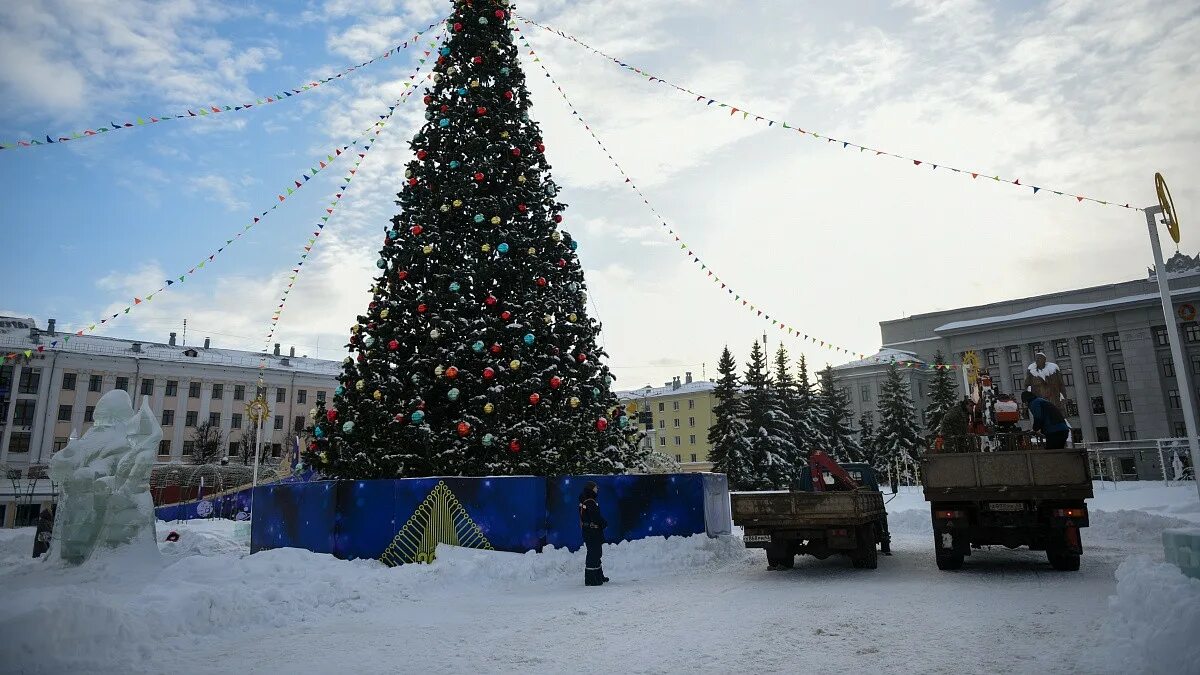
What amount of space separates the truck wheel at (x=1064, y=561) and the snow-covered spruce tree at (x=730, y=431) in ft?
121

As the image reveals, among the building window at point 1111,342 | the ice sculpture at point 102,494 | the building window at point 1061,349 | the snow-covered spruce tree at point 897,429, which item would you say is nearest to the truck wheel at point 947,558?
the ice sculpture at point 102,494

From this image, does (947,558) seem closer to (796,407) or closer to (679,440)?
(796,407)

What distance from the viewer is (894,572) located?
11.8m

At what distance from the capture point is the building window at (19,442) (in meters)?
55.6

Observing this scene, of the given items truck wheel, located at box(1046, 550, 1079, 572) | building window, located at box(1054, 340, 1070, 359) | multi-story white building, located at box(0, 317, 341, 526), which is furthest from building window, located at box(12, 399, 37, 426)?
building window, located at box(1054, 340, 1070, 359)

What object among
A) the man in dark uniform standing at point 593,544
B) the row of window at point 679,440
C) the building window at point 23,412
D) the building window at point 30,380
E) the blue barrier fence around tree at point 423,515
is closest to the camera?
the man in dark uniform standing at point 593,544

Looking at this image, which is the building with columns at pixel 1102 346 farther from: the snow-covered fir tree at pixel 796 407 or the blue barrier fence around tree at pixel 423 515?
the blue barrier fence around tree at pixel 423 515

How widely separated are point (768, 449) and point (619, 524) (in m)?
36.1

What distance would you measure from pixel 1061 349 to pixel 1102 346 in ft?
11.7

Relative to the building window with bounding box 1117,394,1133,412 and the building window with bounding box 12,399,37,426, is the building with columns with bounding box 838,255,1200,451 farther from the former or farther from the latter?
the building window with bounding box 12,399,37,426

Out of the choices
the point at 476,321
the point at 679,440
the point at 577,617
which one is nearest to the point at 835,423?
the point at 679,440

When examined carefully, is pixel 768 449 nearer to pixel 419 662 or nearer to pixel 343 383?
pixel 343 383

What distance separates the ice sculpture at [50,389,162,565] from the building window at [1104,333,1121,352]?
76971 millimetres

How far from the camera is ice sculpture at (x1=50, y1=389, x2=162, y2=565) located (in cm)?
1009
